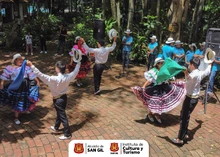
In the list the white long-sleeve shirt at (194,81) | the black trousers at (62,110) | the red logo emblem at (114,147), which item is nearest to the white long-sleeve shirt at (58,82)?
the black trousers at (62,110)

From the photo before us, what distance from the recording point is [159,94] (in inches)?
234

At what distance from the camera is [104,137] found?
5.46 m

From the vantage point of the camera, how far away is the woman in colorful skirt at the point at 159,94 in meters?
5.89

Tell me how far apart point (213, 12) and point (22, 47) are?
497 inches

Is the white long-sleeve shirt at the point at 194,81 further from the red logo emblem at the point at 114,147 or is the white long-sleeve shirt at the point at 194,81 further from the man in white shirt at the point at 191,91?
the red logo emblem at the point at 114,147

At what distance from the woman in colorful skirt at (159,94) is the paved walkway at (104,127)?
1.78 feet

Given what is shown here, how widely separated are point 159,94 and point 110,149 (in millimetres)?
4036

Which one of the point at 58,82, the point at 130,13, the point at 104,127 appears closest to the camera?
the point at 58,82

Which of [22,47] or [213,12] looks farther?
[213,12]

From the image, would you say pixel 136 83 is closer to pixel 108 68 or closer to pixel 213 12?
pixel 108 68

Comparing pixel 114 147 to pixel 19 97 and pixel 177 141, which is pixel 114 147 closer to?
pixel 177 141

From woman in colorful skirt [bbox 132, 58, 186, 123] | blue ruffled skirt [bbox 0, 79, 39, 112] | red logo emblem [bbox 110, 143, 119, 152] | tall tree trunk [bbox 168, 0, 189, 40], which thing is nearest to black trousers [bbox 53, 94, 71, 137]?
blue ruffled skirt [bbox 0, 79, 39, 112]

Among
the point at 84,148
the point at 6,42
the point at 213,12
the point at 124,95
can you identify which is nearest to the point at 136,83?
the point at 124,95

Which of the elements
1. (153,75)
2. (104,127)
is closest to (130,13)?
(153,75)
